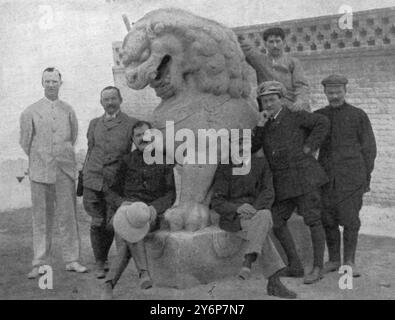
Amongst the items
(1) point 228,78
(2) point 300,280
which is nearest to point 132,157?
(1) point 228,78

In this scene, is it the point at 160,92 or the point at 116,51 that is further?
the point at 116,51

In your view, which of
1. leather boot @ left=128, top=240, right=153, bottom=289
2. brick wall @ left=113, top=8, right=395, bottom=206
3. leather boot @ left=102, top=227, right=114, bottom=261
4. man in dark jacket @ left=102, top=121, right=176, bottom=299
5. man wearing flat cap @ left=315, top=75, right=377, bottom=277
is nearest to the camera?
leather boot @ left=128, top=240, right=153, bottom=289

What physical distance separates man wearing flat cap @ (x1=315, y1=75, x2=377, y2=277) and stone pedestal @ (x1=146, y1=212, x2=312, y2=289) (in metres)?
0.84

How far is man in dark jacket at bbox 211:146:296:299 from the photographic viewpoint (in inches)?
192

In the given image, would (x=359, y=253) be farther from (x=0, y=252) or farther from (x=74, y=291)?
(x=0, y=252)

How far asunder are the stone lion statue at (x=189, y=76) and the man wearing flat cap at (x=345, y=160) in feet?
2.15

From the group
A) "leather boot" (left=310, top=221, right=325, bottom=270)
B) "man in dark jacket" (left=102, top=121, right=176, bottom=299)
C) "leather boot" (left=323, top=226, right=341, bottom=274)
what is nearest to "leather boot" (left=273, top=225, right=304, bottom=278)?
"leather boot" (left=310, top=221, right=325, bottom=270)

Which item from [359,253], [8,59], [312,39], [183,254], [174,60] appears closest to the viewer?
[183,254]

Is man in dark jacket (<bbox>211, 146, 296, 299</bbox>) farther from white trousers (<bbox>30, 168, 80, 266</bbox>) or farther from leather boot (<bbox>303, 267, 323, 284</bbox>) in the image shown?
white trousers (<bbox>30, 168, 80, 266</bbox>)

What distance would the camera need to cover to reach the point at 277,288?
16.4ft

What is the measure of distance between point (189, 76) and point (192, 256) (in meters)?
1.43

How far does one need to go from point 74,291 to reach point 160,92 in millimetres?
1675

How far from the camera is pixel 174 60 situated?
5477 mm

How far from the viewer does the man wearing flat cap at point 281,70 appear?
5.71 m
